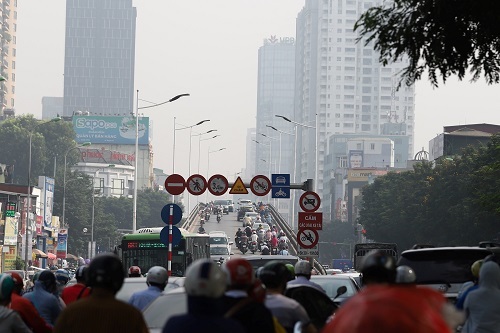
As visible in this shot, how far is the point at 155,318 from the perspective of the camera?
11.2 m

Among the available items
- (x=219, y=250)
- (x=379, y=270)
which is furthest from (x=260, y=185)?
(x=379, y=270)

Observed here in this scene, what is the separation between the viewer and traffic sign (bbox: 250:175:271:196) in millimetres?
42875

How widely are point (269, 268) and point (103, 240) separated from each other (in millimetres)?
118383

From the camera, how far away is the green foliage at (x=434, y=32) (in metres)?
12.4

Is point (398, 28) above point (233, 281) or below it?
above

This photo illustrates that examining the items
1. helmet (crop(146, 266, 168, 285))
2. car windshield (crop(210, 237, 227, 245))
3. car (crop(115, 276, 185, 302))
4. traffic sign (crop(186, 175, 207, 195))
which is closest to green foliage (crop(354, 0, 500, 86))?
helmet (crop(146, 266, 168, 285))

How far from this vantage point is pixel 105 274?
22.8 feet

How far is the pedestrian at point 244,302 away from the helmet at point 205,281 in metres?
0.79

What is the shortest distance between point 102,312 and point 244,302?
830 mm

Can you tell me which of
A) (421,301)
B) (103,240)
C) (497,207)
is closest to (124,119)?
(103,240)

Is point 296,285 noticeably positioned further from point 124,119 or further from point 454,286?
point 124,119

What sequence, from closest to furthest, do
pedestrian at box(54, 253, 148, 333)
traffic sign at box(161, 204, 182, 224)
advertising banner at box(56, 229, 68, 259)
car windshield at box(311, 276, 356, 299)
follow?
pedestrian at box(54, 253, 148, 333)
car windshield at box(311, 276, 356, 299)
traffic sign at box(161, 204, 182, 224)
advertising banner at box(56, 229, 68, 259)

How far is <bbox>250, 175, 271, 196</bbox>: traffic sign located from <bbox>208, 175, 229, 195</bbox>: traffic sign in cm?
185

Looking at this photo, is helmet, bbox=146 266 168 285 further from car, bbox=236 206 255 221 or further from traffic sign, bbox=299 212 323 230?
car, bbox=236 206 255 221
